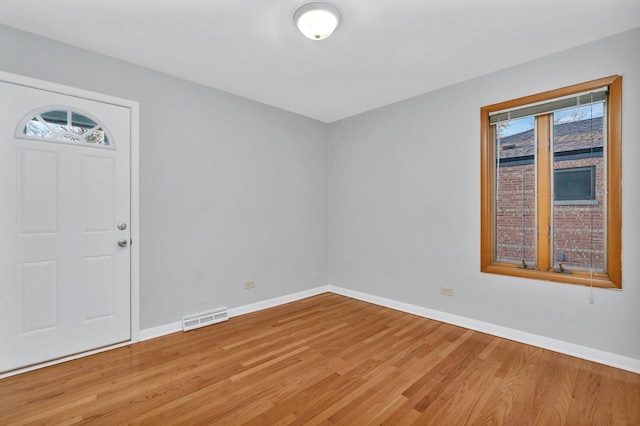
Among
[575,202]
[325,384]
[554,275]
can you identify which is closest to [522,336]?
[554,275]

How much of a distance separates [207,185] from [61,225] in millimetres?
1375

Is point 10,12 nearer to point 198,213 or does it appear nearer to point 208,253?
point 198,213

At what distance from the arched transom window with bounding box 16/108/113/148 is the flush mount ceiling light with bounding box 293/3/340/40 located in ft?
6.85

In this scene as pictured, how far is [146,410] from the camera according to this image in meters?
1.96

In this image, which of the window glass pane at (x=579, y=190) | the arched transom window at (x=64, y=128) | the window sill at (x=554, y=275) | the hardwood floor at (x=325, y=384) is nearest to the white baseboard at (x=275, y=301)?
the hardwood floor at (x=325, y=384)

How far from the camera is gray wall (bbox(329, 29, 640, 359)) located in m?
2.48

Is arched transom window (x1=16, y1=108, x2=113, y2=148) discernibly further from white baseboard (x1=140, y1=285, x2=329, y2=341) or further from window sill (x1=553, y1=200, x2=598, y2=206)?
window sill (x1=553, y1=200, x2=598, y2=206)

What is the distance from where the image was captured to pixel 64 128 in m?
2.64

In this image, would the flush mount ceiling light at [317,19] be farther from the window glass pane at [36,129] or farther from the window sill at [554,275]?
the window sill at [554,275]

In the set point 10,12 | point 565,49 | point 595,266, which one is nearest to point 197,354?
point 10,12

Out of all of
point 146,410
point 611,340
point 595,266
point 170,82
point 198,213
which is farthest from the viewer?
point 198,213

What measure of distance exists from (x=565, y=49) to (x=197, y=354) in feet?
14.3

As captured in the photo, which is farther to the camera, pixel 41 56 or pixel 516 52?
pixel 516 52

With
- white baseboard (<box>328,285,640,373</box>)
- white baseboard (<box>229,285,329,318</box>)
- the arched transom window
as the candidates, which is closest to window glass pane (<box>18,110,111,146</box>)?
the arched transom window
